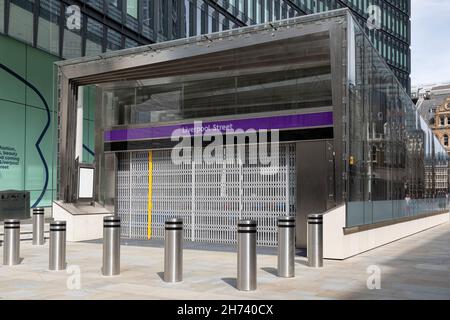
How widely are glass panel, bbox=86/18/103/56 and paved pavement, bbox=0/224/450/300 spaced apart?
50.7 ft

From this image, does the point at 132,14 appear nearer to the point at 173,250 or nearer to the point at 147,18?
the point at 147,18

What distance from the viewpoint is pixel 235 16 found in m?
35.3

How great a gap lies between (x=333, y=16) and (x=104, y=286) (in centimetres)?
763

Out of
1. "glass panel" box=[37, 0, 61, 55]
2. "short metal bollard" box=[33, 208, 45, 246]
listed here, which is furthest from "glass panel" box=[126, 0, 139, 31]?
"short metal bollard" box=[33, 208, 45, 246]

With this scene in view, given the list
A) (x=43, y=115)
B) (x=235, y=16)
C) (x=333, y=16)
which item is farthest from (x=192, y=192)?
(x=235, y=16)

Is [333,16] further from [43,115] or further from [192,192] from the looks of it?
[43,115]

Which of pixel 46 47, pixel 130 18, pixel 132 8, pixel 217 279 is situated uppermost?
pixel 132 8

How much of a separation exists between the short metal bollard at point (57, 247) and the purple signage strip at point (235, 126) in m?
5.76

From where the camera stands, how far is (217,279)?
867 cm

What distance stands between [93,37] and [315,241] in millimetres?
19287

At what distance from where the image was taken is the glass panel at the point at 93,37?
25694 millimetres

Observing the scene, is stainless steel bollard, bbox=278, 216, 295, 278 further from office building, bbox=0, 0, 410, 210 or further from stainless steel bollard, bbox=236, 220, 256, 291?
office building, bbox=0, 0, 410, 210
